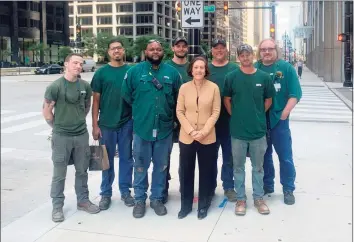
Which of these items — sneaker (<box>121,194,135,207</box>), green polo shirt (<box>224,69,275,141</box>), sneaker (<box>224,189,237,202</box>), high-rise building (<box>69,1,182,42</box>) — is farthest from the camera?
high-rise building (<box>69,1,182,42</box>)

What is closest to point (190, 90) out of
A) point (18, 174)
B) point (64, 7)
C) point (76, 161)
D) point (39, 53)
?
point (76, 161)

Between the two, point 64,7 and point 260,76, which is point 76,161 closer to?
point 260,76

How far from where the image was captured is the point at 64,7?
98.0 m

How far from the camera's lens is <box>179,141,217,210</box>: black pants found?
204 inches

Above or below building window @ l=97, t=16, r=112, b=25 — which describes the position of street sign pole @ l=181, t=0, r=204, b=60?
below

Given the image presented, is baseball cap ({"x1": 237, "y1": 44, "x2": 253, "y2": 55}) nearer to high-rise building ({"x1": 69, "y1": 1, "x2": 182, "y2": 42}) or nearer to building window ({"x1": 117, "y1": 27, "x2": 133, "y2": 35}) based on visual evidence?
high-rise building ({"x1": 69, "y1": 1, "x2": 182, "y2": 42})

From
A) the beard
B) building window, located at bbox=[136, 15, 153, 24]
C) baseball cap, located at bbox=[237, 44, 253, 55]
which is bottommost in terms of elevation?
the beard

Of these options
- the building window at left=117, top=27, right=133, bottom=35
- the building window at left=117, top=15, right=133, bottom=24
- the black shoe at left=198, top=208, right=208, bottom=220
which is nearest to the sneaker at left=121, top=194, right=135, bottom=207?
the black shoe at left=198, top=208, right=208, bottom=220

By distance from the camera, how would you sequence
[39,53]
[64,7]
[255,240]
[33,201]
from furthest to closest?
[64,7] < [39,53] < [33,201] < [255,240]

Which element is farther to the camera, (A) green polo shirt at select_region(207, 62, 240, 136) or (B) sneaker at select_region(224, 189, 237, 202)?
(B) sneaker at select_region(224, 189, 237, 202)

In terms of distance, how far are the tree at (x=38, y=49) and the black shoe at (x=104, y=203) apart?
7407cm

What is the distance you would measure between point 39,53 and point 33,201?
7661 cm

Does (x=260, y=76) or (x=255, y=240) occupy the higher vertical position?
(x=260, y=76)

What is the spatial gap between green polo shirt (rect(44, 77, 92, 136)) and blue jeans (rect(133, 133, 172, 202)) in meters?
0.72
